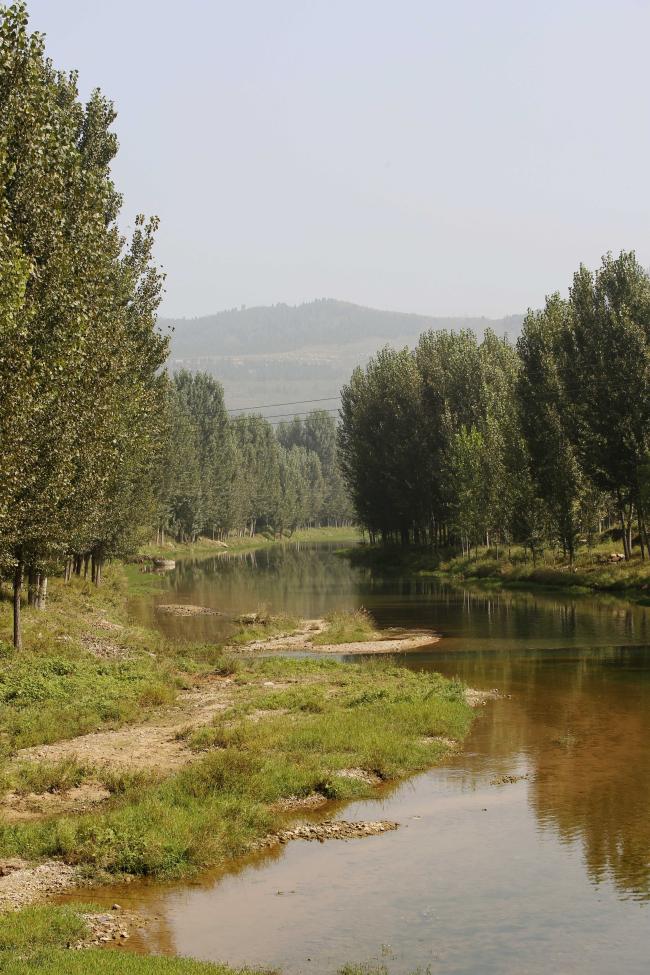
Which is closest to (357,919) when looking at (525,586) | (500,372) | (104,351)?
(104,351)

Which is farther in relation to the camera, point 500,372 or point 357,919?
point 500,372

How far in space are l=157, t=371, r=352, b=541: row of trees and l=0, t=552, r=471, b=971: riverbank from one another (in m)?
57.7

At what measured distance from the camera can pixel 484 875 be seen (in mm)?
15266

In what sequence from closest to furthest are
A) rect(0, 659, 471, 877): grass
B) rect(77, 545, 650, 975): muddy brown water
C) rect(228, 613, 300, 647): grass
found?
1. rect(77, 545, 650, 975): muddy brown water
2. rect(0, 659, 471, 877): grass
3. rect(228, 613, 300, 647): grass

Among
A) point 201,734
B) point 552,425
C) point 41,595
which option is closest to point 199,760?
point 201,734

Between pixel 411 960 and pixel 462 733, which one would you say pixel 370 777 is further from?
pixel 411 960

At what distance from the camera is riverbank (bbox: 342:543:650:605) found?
181 ft

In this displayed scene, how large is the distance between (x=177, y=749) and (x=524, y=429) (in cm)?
4694

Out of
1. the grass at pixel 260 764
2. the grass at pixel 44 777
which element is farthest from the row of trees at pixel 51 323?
the grass at pixel 260 764

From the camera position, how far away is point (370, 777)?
815 inches

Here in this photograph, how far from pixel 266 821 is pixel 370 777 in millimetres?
4012

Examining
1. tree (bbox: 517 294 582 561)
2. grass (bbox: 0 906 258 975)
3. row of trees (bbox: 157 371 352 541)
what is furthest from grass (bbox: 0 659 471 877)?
row of trees (bbox: 157 371 352 541)

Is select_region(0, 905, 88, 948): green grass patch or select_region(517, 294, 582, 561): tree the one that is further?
select_region(517, 294, 582, 561): tree

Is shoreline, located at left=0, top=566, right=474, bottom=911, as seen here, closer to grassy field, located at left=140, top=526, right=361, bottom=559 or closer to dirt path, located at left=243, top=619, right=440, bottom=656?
dirt path, located at left=243, top=619, right=440, bottom=656
